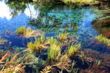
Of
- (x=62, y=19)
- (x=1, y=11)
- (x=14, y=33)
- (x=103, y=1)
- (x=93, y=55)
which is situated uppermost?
(x=103, y=1)

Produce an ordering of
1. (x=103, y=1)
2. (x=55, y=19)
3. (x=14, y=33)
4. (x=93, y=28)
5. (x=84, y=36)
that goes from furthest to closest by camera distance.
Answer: (x=103, y=1) → (x=55, y=19) → (x=93, y=28) → (x=84, y=36) → (x=14, y=33)

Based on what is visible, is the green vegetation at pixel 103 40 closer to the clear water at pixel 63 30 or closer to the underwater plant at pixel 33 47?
the clear water at pixel 63 30

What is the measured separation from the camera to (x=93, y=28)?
157 inches

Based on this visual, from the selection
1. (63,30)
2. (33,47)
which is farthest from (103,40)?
(33,47)

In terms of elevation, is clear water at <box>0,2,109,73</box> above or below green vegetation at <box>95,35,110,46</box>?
above

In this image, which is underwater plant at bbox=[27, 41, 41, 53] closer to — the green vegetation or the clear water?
the clear water

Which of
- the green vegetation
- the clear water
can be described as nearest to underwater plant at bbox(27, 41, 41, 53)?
the clear water

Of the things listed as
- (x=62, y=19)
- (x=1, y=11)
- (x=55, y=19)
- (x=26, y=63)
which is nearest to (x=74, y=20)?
(x=62, y=19)

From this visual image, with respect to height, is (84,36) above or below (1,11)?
below

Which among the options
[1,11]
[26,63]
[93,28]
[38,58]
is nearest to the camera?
[26,63]

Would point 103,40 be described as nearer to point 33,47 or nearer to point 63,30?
point 63,30

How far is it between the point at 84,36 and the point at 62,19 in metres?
1.51

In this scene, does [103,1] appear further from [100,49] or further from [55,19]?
[100,49]

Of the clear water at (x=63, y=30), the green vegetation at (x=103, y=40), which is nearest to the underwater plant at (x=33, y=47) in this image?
the clear water at (x=63, y=30)
